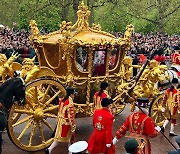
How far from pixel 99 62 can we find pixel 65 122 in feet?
7.39

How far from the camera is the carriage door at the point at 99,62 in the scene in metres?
9.80

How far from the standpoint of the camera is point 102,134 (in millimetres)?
7582

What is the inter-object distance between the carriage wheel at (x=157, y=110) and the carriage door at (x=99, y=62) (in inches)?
64.8

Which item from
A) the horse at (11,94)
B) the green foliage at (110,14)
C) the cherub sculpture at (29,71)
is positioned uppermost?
the green foliage at (110,14)

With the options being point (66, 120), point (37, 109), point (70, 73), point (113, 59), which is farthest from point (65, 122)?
point (113, 59)

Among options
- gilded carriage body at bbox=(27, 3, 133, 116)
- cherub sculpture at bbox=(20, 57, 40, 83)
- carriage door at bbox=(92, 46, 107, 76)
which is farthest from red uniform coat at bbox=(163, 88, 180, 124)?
cherub sculpture at bbox=(20, 57, 40, 83)

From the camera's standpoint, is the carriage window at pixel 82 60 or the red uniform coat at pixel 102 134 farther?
the carriage window at pixel 82 60

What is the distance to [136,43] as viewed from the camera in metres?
25.0

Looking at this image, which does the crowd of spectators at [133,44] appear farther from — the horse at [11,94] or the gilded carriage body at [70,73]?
the horse at [11,94]

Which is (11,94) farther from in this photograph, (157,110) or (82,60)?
(157,110)

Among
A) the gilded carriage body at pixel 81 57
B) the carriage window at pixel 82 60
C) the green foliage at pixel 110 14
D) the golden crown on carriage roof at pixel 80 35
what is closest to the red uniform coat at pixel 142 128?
the gilded carriage body at pixel 81 57


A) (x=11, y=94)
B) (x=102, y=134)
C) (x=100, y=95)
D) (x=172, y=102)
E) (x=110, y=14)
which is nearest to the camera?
(x=102, y=134)

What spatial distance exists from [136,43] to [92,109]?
15.8 metres

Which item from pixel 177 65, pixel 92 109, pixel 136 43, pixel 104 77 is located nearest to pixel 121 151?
pixel 92 109
